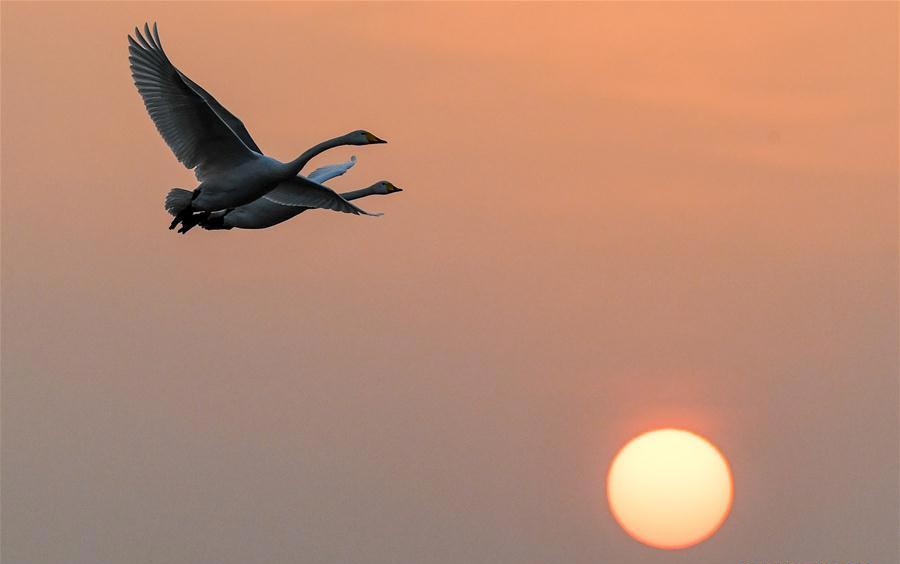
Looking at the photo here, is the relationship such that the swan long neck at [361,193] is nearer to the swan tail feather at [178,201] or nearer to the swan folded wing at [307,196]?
the swan folded wing at [307,196]

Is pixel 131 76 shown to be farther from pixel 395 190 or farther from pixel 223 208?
pixel 395 190

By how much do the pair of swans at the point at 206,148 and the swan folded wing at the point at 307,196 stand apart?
0.08ft

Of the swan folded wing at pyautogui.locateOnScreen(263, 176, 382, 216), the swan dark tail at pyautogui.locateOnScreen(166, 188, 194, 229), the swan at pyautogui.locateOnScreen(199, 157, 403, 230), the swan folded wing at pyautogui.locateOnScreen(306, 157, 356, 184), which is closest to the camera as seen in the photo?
the swan dark tail at pyautogui.locateOnScreen(166, 188, 194, 229)

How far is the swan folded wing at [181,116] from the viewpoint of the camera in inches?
1815

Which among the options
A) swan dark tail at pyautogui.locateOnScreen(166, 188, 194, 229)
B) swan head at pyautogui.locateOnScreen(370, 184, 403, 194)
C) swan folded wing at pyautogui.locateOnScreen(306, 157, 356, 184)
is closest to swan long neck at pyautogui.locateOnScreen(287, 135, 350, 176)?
swan dark tail at pyautogui.locateOnScreen(166, 188, 194, 229)

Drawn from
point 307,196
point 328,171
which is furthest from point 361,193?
point 307,196

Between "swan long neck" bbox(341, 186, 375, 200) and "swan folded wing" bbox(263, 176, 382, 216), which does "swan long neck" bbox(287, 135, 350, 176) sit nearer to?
"swan folded wing" bbox(263, 176, 382, 216)

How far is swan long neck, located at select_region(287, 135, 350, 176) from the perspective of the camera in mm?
47500

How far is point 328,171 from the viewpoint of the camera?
189ft

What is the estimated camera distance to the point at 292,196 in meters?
50.2

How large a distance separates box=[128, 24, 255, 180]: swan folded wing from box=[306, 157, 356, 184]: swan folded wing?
9.38 m

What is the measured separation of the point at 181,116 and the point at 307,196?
423 centimetres

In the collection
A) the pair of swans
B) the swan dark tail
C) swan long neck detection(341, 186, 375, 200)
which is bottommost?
the swan dark tail

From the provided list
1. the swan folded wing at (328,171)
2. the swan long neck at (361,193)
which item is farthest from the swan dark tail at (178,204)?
the swan folded wing at (328,171)
